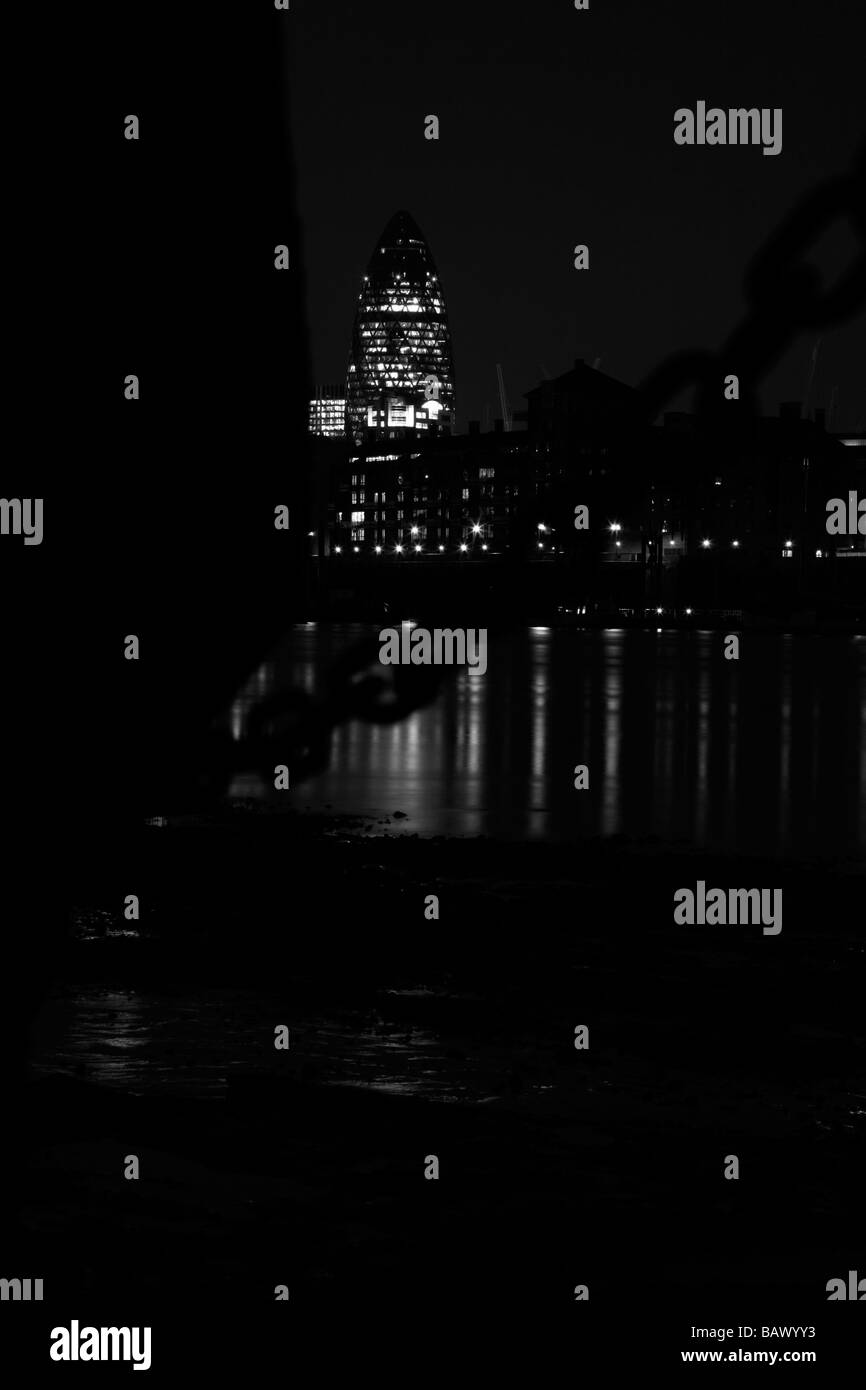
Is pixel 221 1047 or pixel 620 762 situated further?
pixel 620 762

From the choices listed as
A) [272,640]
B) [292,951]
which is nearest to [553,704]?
[292,951]

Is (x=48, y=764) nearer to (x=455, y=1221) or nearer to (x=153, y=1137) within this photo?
(x=455, y=1221)

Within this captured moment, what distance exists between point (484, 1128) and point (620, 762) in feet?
97.6

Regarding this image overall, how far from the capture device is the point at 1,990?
229 centimetres

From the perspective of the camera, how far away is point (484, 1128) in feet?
Answer: 34.1

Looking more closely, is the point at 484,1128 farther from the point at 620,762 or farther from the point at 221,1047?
the point at 620,762

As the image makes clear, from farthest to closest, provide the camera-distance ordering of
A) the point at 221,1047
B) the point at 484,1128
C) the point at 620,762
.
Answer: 1. the point at 620,762
2. the point at 221,1047
3. the point at 484,1128

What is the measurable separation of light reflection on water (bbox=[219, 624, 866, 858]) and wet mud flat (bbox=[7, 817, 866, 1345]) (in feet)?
8.38

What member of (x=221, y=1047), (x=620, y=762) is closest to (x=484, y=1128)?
(x=221, y=1047)

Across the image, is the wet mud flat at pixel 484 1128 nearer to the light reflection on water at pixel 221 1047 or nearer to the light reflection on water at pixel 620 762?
the light reflection on water at pixel 221 1047

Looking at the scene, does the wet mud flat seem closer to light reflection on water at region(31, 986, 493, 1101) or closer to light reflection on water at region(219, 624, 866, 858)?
light reflection on water at region(31, 986, 493, 1101)

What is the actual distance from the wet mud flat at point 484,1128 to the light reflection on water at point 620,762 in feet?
8.38

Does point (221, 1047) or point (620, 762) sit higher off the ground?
point (221, 1047)

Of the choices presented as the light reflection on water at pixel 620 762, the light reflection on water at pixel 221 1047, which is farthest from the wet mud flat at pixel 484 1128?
the light reflection on water at pixel 620 762
